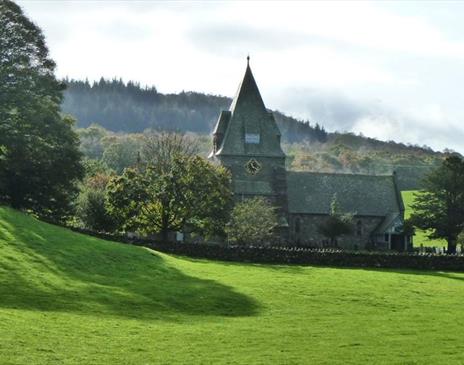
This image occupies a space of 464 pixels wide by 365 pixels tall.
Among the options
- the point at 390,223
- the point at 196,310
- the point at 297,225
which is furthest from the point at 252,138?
the point at 196,310

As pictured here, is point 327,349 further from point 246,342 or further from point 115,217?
point 115,217

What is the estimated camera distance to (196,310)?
2991 cm

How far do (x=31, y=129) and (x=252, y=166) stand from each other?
1339 inches

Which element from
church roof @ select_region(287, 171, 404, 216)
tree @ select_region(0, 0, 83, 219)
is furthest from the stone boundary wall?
church roof @ select_region(287, 171, 404, 216)

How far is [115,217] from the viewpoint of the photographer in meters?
63.5

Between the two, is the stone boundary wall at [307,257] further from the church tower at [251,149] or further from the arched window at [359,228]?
the arched window at [359,228]

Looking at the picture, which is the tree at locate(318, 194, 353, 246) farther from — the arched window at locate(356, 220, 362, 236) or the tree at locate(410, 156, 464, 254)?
the tree at locate(410, 156, 464, 254)

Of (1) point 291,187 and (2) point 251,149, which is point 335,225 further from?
(2) point 251,149

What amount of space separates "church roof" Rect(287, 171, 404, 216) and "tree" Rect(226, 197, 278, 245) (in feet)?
56.5

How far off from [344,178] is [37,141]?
50.1m

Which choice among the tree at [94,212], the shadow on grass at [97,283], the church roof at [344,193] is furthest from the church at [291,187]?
the shadow on grass at [97,283]

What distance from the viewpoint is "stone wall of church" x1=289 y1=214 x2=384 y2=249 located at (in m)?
85.7

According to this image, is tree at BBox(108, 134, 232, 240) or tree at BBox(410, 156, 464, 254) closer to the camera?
tree at BBox(108, 134, 232, 240)

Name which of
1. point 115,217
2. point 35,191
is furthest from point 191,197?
point 35,191
